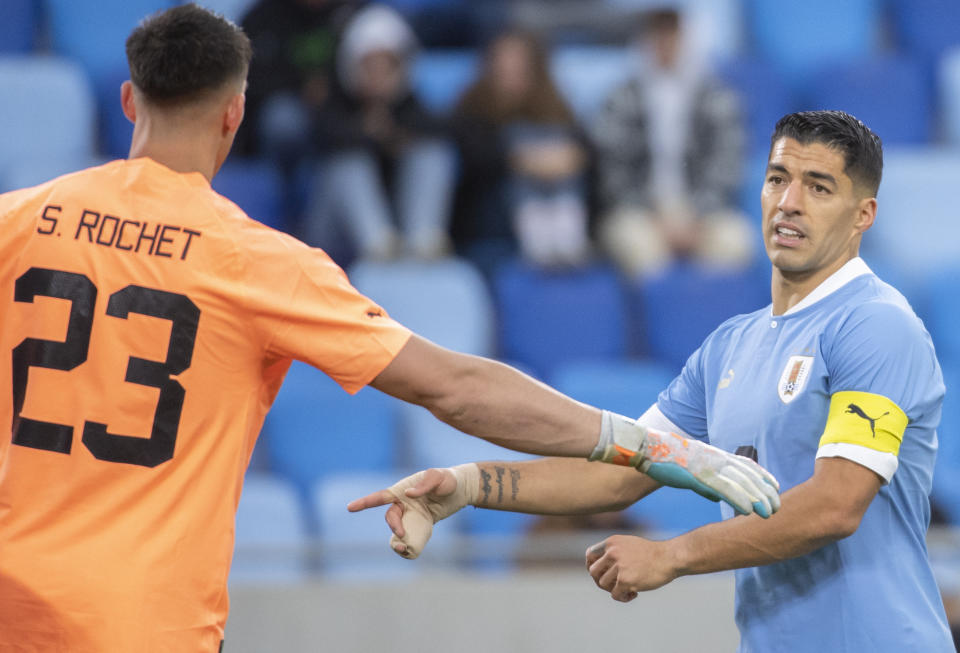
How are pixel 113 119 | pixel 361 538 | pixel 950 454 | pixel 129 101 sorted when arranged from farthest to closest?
pixel 113 119 < pixel 950 454 < pixel 361 538 < pixel 129 101

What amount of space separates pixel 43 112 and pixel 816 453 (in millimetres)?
6131

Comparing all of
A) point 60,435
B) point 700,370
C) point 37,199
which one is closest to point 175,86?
point 37,199

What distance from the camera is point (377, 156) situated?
781cm

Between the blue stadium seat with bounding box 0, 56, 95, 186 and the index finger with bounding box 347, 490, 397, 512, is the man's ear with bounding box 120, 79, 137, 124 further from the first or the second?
the blue stadium seat with bounding box 0, 56, 95, 186

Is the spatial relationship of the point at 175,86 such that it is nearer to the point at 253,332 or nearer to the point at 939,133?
the point at 253,332

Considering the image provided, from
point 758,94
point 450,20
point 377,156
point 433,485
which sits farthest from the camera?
point 758,94

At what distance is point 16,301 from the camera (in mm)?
3129

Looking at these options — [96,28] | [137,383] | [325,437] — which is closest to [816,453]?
[137,383]

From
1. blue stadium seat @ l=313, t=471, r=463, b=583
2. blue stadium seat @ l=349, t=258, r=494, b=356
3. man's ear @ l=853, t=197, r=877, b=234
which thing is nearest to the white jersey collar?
man's ear @ l=853, t=197, r=877, b=234

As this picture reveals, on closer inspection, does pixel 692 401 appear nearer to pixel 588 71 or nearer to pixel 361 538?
pixel 361 538

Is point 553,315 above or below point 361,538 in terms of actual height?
above

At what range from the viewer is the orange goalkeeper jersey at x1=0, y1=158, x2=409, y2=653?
2.99 metres

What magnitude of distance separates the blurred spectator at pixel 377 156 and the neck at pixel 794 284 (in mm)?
4252

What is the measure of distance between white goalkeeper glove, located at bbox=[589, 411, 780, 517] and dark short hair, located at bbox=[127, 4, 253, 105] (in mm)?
1373
